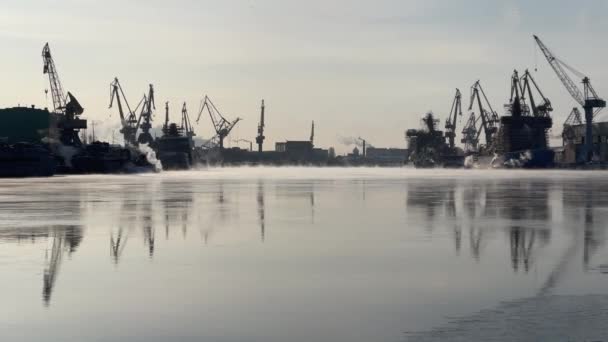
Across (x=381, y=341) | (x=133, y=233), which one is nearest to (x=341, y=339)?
(x=381, y=341)

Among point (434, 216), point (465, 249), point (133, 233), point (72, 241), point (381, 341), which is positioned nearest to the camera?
point (381, 341)

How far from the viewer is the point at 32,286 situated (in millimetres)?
18625

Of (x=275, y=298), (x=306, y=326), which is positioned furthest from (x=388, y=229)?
(x=306, y=326)

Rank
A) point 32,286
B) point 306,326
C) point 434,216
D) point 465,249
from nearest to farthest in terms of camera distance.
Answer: point 306,326
point 32,286
point 465,249
point 434,216

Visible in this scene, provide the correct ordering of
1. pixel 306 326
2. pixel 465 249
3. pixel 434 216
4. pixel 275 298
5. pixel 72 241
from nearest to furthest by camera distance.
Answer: pixel 306 326, pixel 275 298, pixel 465 249, pixel 72 241, pixel 434 216

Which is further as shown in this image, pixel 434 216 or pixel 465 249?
pixel 434 216

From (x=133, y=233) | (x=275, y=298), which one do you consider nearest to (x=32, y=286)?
(x=275, y=298)

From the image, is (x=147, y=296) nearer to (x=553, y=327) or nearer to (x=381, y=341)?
(x=381, y=341)

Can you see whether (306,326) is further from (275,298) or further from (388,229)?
(388,229)

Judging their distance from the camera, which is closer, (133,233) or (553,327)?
(553,327)

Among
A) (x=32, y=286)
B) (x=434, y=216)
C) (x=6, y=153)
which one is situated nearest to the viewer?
(x=32, y=286)

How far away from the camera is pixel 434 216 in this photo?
41.8 m

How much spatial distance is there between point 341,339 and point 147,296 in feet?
18.3

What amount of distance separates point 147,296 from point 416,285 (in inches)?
228
